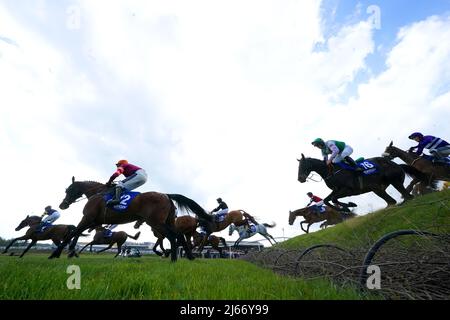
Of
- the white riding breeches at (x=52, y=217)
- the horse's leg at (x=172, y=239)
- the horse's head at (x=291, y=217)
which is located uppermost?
the horse's head at (x=291, y=217)

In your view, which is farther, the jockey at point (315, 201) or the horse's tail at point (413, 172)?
the jockey at point (315, 201)

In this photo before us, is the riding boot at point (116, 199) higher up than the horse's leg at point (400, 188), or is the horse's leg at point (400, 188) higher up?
the horse's leg at point (400, 188)

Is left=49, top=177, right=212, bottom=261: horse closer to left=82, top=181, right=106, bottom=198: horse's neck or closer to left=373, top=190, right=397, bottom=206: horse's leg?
left=82, top=181, right=106, bottom=198: horse's neck

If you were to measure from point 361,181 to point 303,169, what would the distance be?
1.93 m

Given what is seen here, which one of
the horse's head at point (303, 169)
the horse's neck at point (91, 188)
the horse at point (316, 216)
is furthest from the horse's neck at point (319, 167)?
the horse at point (316, 216)

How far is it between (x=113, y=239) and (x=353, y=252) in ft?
56.2

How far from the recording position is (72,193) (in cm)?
915

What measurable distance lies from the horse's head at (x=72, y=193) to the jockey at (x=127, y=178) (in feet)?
6.71

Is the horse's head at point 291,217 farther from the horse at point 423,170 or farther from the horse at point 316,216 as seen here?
the horse at point 423,170

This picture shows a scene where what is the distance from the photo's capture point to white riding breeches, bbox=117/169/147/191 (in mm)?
7770

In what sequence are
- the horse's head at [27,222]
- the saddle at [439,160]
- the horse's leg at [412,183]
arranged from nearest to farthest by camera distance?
the saddle at [439,160] < the horse's leg at [412,183] < the horse's head at [27,222]

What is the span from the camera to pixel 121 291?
2348 millimetres

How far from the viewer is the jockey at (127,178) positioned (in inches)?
297
